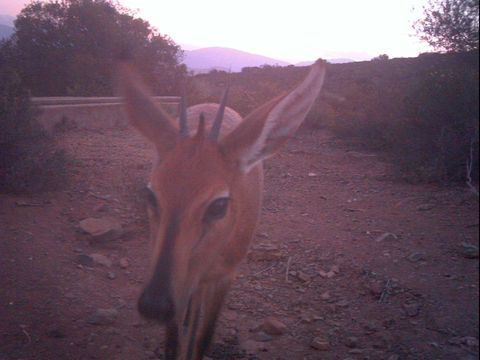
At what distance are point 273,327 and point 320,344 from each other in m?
0.59

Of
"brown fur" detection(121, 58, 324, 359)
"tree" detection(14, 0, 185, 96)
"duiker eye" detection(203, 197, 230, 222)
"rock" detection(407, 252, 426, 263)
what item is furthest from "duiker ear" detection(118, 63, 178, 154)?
"tree" detection(14, 0, 185, 96)

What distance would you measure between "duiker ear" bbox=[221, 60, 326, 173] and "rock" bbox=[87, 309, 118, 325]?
2432 mm

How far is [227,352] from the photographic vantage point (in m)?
4.78

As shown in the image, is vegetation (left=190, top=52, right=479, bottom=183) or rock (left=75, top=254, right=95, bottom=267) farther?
rock (left=75, top=254, right=95, bottom=267)

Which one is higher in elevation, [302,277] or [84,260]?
[84,260]

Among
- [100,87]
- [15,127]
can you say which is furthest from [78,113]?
[15,127]

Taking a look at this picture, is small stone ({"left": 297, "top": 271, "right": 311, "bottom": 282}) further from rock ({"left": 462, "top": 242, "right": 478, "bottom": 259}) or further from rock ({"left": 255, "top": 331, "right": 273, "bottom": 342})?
rock ({"left": 462, "top": 242, "right": 478, "bottom": 259})

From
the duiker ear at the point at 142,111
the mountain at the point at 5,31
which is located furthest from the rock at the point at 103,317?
the mountain at the point at 5,31

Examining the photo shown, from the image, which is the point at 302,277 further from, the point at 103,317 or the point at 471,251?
the point at 471,251

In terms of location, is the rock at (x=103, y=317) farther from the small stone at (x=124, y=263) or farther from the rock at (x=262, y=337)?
the rock at (x=262, y=337)

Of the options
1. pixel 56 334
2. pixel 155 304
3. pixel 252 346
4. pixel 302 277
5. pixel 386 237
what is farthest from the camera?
pixel 386 237

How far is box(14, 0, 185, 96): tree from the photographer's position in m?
17.4

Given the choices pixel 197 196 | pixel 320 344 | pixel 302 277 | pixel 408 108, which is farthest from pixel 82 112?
pixel 197 196

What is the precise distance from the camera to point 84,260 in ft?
19.3
